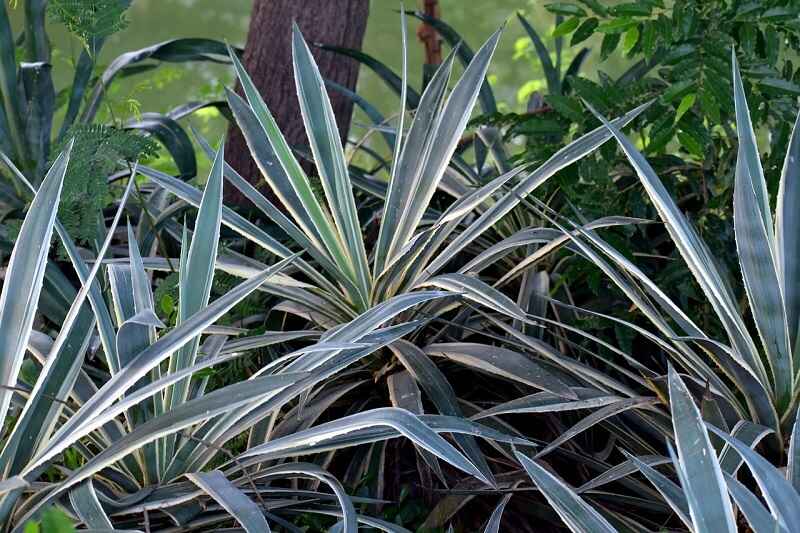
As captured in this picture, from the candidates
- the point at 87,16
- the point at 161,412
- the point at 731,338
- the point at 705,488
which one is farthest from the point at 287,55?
the point at 705,488

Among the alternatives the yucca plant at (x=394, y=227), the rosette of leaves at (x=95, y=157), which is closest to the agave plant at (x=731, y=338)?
the yucca plant at (x=394, y=227)

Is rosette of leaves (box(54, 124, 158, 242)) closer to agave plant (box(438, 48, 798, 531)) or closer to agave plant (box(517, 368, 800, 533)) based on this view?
agave plant (box(438, 48, 798, 531))

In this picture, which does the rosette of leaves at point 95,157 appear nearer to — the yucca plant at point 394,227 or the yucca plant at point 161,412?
the yucca plant at point 394,227

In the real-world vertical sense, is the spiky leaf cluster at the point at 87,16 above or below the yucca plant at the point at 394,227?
above

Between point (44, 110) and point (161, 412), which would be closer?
point (161, 412)

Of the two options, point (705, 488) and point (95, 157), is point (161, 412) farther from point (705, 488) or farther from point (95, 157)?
point (705, 488)

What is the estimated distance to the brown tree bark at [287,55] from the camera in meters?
2.43

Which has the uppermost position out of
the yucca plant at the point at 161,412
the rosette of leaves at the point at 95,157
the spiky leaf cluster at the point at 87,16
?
the spiky leaf cluster at the point at 87,16

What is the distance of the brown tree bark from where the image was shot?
2.43 m

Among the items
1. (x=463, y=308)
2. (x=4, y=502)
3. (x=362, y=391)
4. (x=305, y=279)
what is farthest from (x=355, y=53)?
(x=4, y=502)

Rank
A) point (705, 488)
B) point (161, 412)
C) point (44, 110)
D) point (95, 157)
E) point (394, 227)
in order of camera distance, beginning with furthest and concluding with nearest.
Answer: point (44, 110) → point (394, 227) → point (95, 157) → point (161, 412) → point (705, 488)

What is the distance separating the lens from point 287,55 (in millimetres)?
2445

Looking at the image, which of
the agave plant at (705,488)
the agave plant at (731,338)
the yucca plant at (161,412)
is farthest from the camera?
the agave plant at (731,338)

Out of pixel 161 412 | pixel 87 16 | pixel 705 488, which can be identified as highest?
pixel 87 16
